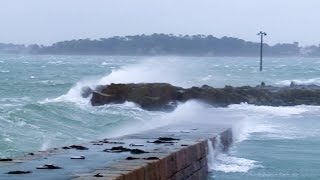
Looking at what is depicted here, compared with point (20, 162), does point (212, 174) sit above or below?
below

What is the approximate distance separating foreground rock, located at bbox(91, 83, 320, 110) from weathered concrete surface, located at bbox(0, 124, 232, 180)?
1750 cm

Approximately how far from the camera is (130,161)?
9500 millimetres

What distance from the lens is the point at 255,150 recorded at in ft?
55.9

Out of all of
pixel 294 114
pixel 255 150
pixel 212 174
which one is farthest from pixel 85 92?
pixel 212 174

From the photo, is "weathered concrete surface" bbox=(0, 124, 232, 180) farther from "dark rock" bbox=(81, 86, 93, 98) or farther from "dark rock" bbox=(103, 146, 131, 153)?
"dark rock" bbox=(81, 86, 93, 98)

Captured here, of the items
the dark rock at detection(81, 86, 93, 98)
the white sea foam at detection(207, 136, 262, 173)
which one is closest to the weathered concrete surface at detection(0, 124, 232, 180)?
the white sea foam at detection(207, 136, 262, 173)

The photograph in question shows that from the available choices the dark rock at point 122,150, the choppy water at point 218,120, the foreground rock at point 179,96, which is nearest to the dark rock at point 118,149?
the dark rock at point 122,150

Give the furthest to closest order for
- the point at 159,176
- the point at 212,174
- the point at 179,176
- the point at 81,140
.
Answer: the point at 81,140 → the point at 212,174 → the point at 179,176 → the point at 159,176

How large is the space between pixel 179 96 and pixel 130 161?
77.3 ft

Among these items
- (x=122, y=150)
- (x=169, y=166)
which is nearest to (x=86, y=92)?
(x=122, y=150)

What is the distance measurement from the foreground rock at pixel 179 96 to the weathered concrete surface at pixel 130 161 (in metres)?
17.5

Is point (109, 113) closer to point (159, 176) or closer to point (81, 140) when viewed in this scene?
point (81, 140)

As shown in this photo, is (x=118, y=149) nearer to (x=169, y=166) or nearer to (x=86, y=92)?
(x=169, y=166)

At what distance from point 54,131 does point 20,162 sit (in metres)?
12.4
